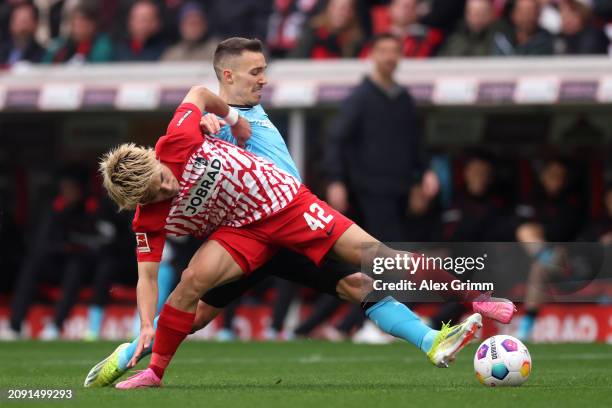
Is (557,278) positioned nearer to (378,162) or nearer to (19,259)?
(378,162)

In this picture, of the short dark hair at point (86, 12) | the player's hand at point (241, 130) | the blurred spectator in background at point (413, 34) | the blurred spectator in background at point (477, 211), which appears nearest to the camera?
the player's hand at point (241, 130)

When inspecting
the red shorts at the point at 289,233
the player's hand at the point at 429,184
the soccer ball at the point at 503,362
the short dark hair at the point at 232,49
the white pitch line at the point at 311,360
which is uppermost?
the short dark hair at the point at 232,49

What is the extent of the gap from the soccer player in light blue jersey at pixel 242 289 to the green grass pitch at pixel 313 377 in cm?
20

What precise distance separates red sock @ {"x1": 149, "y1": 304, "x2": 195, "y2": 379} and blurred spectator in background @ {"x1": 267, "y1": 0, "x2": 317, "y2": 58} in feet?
25.2

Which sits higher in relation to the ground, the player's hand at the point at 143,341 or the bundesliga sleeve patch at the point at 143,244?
the bundesliga sleeve patch at the point at 143,244

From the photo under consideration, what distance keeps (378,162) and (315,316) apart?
1514 millimetres

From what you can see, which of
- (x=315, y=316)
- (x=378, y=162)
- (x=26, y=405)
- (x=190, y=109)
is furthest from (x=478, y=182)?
(x=26, y=405)

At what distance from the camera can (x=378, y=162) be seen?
12.6m

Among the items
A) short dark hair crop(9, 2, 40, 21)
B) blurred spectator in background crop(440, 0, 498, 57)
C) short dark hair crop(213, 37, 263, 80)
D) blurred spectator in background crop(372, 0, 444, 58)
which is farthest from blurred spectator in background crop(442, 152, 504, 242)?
short dark hair crop(9, 2, 40, 21)

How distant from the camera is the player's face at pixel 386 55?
39.7ft

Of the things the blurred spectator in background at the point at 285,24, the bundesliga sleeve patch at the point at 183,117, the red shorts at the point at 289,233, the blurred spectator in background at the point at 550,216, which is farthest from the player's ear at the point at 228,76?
the blurred spectator in background at the point at 285,24

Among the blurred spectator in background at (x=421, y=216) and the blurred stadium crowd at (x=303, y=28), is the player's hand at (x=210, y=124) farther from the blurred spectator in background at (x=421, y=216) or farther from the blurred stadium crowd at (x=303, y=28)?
the blurred stadium crowd at (x=303, y=28)

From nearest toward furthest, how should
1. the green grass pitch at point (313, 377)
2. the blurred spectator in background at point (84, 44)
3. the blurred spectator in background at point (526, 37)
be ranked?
the green grass pitch at point (313, 377)
the blurred spectator in background at point (526, 37)
the blurred spectator in background at point (84, 44)

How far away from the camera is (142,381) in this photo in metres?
7.54
